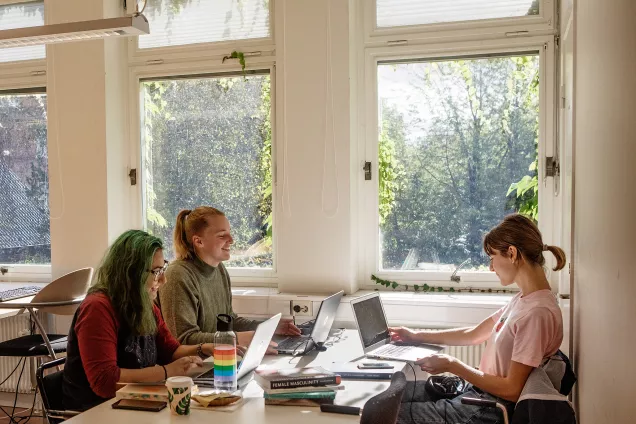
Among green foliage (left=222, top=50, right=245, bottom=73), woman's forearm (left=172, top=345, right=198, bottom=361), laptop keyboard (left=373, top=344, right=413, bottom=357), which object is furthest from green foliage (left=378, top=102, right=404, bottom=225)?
woman's forearm (left=172, top=345, right=198, bottom=361)

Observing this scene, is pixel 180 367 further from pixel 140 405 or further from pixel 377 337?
pixel 377 337

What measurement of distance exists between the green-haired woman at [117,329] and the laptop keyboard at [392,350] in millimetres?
854

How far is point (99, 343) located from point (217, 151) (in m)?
2.29

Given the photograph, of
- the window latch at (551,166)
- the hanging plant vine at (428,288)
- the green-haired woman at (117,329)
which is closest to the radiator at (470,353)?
the hanging plant vine at (428,288)

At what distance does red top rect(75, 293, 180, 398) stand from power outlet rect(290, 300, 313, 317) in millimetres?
1605

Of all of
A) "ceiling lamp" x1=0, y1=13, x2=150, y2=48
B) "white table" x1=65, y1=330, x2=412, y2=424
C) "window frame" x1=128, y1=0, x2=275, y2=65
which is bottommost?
"white table" x1=65, y1=330, x2=412, y2=424

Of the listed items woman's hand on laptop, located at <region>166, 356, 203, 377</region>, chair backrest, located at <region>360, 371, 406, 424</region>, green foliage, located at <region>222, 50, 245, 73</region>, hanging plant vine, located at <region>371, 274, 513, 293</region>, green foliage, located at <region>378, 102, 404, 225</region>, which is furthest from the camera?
green foliage, located at <region>222, 50, 245, 73</region>

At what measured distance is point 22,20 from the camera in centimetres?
498

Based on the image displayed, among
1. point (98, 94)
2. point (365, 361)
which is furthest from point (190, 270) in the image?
point (98, 94)

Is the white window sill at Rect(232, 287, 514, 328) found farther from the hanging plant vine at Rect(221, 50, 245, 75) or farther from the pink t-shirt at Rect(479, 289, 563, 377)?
the hanging plant vine at Rect(221, 50, 245, 75)

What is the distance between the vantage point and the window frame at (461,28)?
3.98 metres

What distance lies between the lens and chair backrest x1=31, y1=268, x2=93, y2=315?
403cm

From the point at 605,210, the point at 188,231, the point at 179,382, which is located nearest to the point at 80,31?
the point at 188,231

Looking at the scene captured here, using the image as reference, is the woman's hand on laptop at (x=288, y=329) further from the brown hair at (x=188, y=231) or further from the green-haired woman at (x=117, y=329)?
the green-haired woman at (x=117, y=329)
